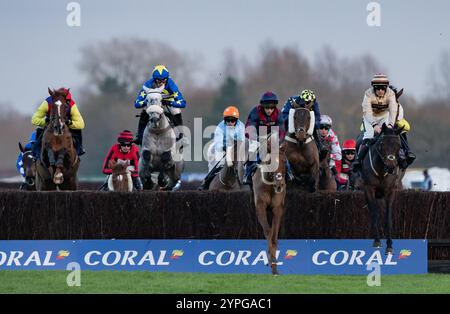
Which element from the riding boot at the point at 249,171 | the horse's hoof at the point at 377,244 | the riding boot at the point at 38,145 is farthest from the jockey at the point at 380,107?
the riding boot at the point at 38,145

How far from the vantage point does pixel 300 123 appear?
48.7ft

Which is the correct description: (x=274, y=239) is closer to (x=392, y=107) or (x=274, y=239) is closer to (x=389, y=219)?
(x=389, y=219)

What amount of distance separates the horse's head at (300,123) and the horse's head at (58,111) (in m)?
2.99

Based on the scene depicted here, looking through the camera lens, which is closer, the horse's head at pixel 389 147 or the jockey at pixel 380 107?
the horse's head at pixel 389 147

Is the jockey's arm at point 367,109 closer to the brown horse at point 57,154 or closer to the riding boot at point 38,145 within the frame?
the brown horse at point 57,154

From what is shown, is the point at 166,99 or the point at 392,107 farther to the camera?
the point at 166,99

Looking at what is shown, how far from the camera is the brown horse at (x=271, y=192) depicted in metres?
12.8

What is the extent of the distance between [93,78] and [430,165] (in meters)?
11.4

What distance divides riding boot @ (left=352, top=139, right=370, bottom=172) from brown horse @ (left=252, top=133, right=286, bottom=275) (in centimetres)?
248

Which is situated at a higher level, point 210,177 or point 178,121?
point 178,121

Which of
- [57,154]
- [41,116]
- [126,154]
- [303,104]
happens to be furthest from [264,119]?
[126,154]

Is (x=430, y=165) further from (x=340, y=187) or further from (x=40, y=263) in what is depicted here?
(x=40, y=263)

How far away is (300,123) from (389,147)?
1.14 metres
